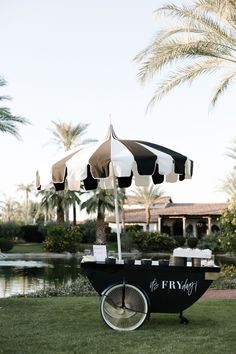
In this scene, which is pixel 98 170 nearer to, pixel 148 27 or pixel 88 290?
pixel 88 290

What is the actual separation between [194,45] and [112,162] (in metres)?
8.63

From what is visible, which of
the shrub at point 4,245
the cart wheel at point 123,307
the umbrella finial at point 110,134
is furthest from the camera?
the shrub at point 4,245

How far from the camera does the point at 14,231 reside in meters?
→ 45.6

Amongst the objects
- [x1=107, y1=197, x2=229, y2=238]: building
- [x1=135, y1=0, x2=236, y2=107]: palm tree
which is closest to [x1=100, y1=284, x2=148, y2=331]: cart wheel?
[x1=135, y1=0, x2=236, y2=107]: palm tree

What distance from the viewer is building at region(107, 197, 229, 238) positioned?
56.6 m

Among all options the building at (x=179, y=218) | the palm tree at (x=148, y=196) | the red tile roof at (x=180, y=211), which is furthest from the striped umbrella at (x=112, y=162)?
the palm tree at (x=148, y=196)

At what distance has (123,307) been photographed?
722 cm

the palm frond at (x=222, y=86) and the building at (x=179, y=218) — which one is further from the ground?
the palm frond at (x=222, y=86)

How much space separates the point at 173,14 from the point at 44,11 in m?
3.49

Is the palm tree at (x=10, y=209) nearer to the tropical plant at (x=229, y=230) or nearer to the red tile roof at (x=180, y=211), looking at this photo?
the red tile roof at (x=180, y=211)

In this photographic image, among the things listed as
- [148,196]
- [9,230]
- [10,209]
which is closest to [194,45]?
[9,230]

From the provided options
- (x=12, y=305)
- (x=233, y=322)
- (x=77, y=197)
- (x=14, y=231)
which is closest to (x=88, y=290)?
(x=12, y=305)

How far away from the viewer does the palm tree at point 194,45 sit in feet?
48.2

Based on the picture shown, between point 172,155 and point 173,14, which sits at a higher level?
point 173,14
